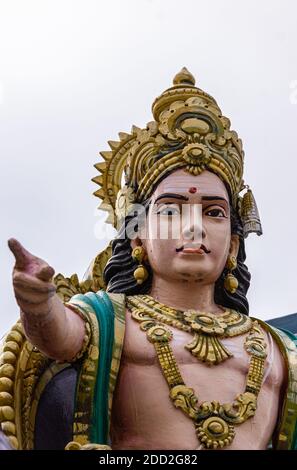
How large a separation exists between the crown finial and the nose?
34.3 inches

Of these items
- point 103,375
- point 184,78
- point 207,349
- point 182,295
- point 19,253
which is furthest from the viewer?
point 184,78

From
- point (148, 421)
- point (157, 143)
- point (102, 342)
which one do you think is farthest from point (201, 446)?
point (157, 143)

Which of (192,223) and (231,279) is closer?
(192,223)

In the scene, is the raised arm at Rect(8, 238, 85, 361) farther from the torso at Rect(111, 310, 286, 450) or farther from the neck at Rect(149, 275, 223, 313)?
the neck at Rect(149, 275, 223, 313)

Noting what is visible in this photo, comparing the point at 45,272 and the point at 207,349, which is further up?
the point at 45,272

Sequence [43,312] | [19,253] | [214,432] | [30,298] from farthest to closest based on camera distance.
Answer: [214,432]
[43,312]
[30,298]
[19,253]

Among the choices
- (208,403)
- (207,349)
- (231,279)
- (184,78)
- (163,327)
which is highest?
(184,78)

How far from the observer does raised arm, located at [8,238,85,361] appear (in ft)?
17.6

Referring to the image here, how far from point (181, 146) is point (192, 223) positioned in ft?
1.55

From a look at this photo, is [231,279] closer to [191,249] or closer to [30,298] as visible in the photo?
[191,249]

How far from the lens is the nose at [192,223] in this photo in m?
6.27

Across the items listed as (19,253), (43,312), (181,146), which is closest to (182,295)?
(181,146)

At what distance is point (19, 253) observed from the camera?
17.4 feet

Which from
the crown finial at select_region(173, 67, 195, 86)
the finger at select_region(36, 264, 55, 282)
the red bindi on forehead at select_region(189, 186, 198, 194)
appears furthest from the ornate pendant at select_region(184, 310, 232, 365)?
the crown finial at select_region(173, 67, 195, 86)
